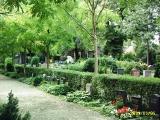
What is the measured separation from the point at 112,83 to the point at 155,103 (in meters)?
4.14

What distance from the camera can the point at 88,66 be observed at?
3225 centimetres

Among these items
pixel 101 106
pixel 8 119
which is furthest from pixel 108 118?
pixel 8 119

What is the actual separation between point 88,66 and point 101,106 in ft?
47.8

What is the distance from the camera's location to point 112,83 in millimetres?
18516

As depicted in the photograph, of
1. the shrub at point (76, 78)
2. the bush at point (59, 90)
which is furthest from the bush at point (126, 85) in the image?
the bush at point (59, 90)

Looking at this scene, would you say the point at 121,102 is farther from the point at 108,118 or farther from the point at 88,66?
the point at 88,66

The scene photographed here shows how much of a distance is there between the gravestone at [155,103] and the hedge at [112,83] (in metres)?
0.37

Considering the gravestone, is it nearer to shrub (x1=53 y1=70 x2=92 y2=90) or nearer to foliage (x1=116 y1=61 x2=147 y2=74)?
shrub (x1=53 y1=70 x2=92 y2=90)

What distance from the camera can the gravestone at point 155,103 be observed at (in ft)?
47.2

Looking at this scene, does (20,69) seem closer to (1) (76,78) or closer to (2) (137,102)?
(1) (76,78)

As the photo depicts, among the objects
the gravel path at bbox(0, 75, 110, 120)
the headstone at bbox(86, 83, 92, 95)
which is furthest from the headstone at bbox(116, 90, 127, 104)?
the headstone at bbox(86, 83, 92, 95)

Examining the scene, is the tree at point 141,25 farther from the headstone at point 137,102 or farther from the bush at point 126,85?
the headstone at point 137,102

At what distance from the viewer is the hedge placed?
50.9 feet

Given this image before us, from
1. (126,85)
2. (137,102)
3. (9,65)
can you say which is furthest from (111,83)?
(9,65)
